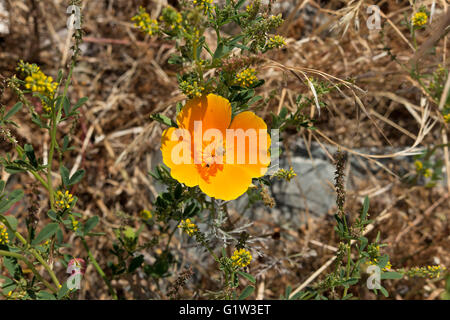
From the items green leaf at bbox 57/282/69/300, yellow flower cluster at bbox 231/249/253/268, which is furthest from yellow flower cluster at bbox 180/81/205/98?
green leaf at bbox 57/282/69/300

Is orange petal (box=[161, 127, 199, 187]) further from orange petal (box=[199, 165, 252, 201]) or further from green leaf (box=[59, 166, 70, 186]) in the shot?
green leaf (box=[59, 166, 70, 186])

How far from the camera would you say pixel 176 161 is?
1.40 meters

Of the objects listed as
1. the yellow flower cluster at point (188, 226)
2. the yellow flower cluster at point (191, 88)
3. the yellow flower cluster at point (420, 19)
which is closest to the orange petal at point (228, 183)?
the yellow flower cluster at point (188, 226)

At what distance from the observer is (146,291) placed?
1966 mm

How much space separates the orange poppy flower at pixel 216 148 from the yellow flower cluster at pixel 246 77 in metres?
0.10

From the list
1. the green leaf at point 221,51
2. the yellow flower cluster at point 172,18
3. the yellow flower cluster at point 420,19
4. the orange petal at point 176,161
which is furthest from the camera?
the yellow flower cluster at point 420,19

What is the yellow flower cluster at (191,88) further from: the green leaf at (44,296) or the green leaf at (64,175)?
the green leaf at (44,296)

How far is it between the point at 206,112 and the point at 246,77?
8.1 inches

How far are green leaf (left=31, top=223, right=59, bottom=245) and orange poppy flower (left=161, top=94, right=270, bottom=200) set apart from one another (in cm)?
48

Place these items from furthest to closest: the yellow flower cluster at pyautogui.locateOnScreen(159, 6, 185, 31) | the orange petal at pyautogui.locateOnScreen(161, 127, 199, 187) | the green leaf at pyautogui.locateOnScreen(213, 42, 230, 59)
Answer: the orange petal at pyautogui.locateOnScreen(161, 127, 199, 187) → the green leaf at pyautogui.locateOnScreen(213, 42, 230, 59) → the yellow flower cluster at pyautogui.locateOnScreen(159, 6, 185, 31)

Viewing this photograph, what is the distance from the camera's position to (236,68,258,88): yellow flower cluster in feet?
4.24

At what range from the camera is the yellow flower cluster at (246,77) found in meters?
1.29

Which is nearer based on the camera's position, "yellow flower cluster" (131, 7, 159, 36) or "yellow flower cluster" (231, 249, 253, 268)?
"yellow flower cluster" (131, 7, 159, 36)

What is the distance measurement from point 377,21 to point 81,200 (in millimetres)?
2070
